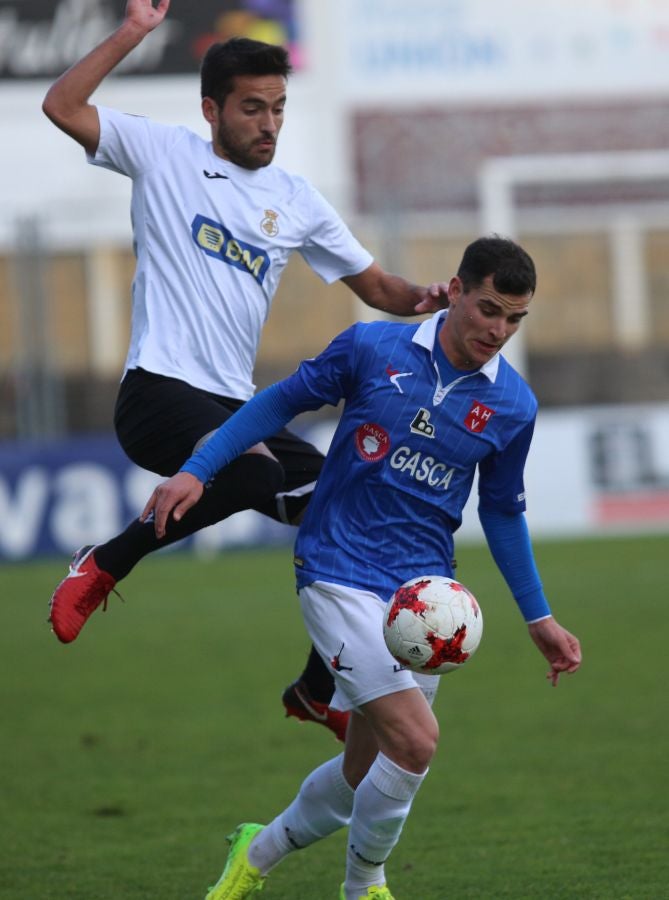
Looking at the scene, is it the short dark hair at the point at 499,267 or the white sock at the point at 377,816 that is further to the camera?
the white sock at the point at 377,816

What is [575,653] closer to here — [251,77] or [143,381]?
[143,381]

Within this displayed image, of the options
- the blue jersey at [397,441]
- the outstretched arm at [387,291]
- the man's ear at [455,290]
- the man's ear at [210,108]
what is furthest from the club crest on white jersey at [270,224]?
the man's ear at [455,290]

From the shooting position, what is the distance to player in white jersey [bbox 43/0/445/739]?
18.2 feet

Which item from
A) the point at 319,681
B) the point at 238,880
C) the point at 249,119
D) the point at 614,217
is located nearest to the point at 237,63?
the point at 249,119

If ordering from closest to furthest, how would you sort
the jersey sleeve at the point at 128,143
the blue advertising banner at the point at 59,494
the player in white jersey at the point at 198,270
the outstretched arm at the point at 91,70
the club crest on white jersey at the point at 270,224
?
the outstretched arm at the point at 91,70 → the player in white jersey at the point at 198,270 → the jersey sleeve at the point at 128,143 → the club crest on white jersey at the point at 270,224 → the blue advertising banner at the point at 59,494

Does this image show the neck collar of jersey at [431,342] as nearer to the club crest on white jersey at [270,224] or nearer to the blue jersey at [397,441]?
the blue jersey at [397,441]

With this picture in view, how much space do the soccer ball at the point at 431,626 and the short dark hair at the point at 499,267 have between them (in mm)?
927

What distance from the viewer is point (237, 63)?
5641 mm

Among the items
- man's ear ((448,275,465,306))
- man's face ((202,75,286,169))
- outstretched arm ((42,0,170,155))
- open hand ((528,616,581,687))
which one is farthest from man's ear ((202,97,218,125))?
open hand ((528,616,581,687))

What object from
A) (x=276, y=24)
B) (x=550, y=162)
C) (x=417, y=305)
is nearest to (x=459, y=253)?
(x=550, y=162)

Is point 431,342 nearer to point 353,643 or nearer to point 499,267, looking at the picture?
point 499,267

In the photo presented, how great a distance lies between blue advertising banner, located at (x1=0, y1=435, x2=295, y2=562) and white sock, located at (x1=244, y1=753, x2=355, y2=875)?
10521 mm

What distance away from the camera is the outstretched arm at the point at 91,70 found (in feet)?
17.9

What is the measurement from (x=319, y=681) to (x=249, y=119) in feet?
6.63
